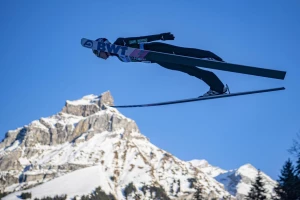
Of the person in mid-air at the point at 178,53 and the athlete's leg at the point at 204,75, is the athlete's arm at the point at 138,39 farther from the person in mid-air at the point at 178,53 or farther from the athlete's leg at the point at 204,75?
the athlete's leg at the point at 204,75

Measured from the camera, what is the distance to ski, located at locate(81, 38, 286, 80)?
9.05 meters

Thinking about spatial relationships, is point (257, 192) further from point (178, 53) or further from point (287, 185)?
point (178, 53)

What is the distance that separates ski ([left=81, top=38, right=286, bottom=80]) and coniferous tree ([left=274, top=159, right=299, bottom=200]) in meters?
17.4

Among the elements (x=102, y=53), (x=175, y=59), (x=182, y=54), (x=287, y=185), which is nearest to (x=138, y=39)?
(x=102, y=53)

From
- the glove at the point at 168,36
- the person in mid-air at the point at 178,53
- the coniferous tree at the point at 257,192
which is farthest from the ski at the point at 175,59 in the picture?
the coniferous tree at the point at 257,192

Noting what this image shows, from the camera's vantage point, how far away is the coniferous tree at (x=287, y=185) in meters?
24.2

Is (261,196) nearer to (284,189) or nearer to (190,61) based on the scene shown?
(284,189)

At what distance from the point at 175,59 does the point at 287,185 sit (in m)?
18.7

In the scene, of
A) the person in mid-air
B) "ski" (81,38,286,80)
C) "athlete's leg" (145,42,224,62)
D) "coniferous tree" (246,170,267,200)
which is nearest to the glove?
the person in mid-air

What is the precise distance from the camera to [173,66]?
1078cm

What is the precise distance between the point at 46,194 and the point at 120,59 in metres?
177

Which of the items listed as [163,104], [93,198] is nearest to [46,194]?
[93,198]

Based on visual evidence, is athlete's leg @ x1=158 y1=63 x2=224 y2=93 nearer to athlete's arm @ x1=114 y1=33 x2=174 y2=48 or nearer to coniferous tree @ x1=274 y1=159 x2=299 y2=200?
athlete's arm @ x1=114 y1=33 x2=174 y2=48

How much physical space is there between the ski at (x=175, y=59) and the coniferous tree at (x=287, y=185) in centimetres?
1742
